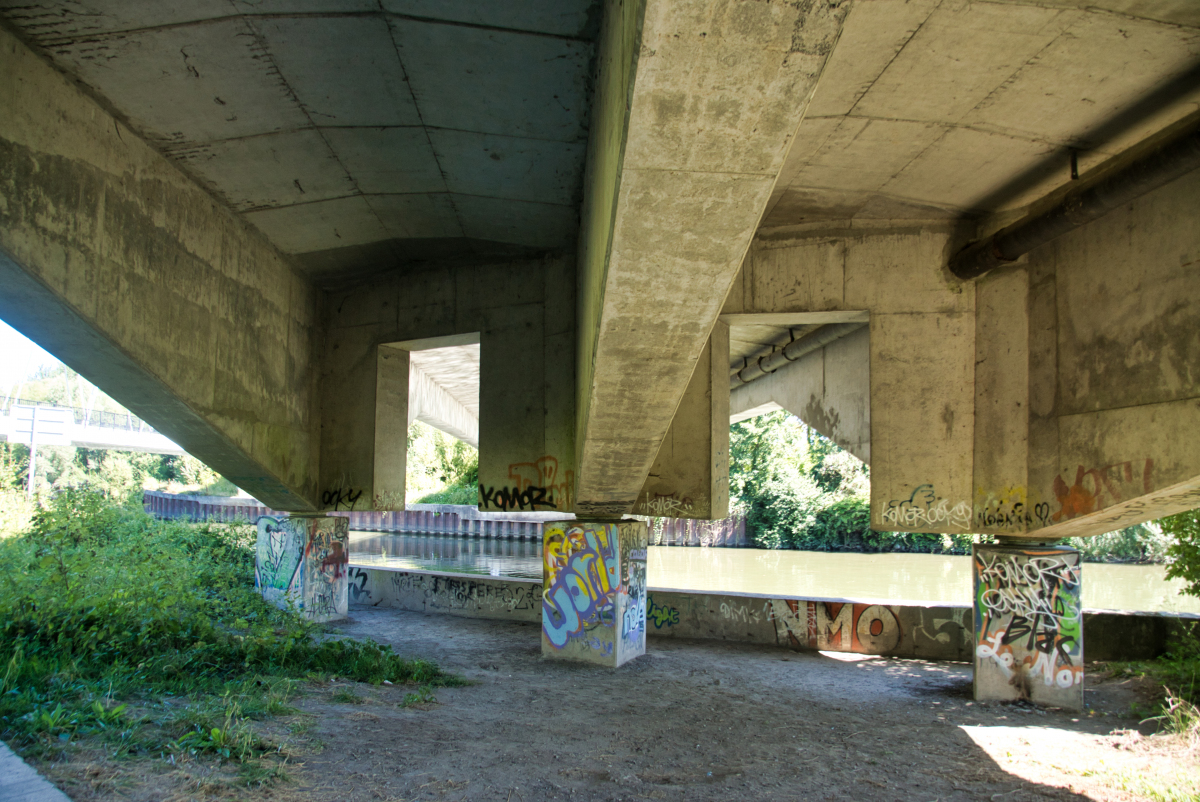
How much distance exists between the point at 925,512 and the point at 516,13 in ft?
22.9

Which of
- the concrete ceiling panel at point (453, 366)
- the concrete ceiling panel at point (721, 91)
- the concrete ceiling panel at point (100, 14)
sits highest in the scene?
the concrete ceiling panel at point (100, 14)

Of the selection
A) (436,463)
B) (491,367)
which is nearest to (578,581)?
(491,367)

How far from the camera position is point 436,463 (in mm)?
44250

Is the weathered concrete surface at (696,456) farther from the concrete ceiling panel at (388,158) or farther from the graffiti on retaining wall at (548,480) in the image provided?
the concrete ceiling panel at (388,158)

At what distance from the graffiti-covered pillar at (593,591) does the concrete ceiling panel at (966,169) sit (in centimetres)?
546

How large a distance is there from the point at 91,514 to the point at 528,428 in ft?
27.9

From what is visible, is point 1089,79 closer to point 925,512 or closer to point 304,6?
point 925,512

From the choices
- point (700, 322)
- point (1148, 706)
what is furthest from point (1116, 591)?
point (700, 322)

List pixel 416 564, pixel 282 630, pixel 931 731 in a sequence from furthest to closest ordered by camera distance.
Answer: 1. pixel 416 564
2. pixel 282 630
3. pixel 931 731

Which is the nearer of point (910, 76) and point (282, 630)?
point (910, 76)

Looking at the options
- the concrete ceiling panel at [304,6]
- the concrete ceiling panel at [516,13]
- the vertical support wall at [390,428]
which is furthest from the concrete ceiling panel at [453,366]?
the concrete ceiling panel at [516,13]

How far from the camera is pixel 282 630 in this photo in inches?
377

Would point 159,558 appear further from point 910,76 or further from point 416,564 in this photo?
point 416,564

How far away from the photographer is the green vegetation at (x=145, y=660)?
15.9 ft
